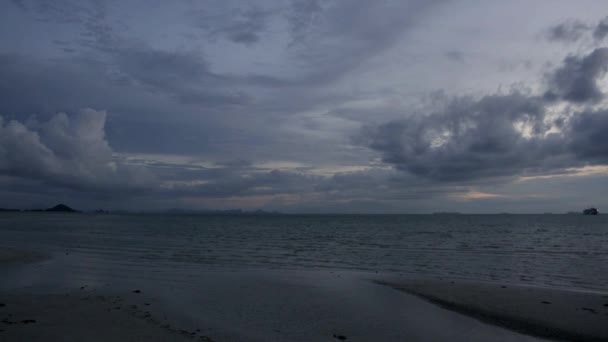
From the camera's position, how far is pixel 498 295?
64.9 ft

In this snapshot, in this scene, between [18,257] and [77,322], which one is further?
[18,257]

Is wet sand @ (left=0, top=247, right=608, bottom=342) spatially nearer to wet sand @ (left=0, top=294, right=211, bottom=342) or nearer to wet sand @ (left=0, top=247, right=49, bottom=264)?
wet sand @ (left=0, top=294, right=211, bottom=342)

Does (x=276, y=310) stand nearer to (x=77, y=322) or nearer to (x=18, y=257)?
(x=77, y=322)

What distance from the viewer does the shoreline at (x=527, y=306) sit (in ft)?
47.1

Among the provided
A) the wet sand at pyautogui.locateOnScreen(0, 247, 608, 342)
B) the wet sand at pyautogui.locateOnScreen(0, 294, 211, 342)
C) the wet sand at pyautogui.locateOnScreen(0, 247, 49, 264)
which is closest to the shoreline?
the wet sand at pyautogui.locateOnScreen(0, 247, 608, 342)

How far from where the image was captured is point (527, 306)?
17.4 m

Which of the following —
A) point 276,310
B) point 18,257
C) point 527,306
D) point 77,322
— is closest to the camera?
point 77,322

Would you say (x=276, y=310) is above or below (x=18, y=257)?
below

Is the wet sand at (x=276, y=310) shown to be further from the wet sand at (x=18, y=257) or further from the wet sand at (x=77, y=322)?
the wet sand at (x=18, y=257)

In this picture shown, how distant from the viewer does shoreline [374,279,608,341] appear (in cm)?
1436

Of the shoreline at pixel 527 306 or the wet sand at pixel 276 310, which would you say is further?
the shoreline at pixel 527 306

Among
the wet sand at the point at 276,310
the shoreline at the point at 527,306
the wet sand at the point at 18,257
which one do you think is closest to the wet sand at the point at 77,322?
the wet sand at the point at 276,310

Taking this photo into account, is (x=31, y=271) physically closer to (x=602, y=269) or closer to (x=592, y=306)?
(x=592, y=306)

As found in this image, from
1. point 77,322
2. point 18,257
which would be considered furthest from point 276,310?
point 18,257
